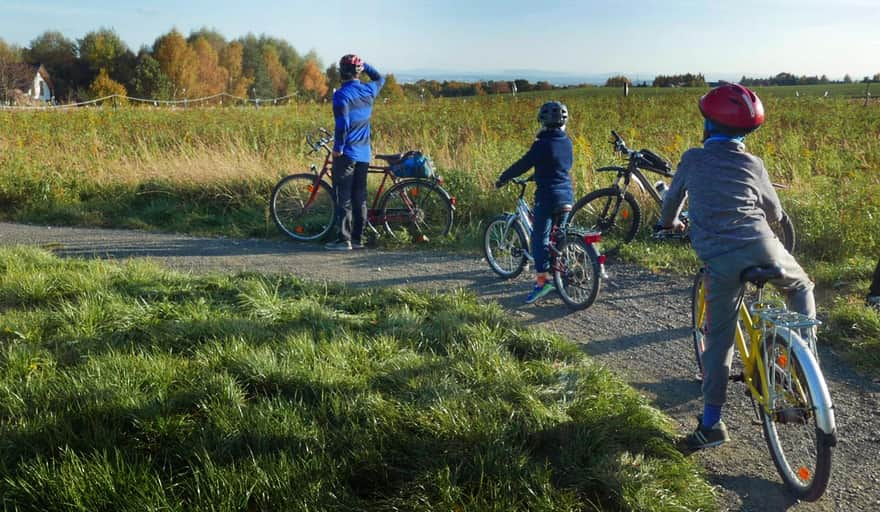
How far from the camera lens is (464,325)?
15.9 ft

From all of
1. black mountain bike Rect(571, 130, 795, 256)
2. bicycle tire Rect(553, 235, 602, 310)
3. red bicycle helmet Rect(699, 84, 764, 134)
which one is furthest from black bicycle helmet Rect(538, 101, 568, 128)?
red bicycle helmet Rect(699, 84, 764, 134)

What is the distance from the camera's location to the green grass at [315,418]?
2930mm

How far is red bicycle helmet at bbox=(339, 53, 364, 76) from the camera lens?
25.7 ft

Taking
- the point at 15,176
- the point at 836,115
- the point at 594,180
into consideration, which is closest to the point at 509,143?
the point at 594,180

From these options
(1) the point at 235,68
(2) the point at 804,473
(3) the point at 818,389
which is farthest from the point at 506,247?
(1) the point at 235,68

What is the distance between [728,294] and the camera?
334 centimetres

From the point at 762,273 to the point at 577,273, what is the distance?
9.43ft

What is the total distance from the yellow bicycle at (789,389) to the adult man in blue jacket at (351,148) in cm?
550

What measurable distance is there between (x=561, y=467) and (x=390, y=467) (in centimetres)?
78

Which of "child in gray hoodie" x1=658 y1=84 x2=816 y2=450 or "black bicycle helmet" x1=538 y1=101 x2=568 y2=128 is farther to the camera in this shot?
"black bicycle helmet" x1=538 y1=101 x2=568 y2=128

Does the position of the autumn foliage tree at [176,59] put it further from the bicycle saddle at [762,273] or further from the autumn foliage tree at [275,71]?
the bicycle saddle at [762,273]

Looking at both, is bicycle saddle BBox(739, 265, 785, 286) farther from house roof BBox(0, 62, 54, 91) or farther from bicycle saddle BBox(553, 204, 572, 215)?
house roof BBox(0, 62, 54, 91)

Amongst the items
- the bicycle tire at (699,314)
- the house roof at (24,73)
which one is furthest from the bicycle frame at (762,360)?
the house roof at (24,73)

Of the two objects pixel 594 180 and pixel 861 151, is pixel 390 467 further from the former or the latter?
pixel 861 151
